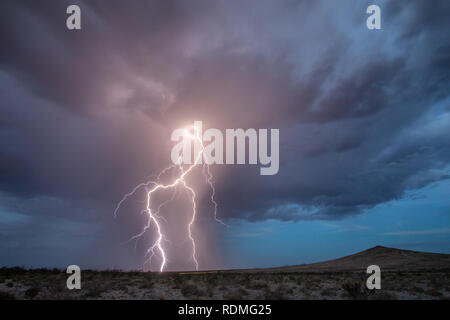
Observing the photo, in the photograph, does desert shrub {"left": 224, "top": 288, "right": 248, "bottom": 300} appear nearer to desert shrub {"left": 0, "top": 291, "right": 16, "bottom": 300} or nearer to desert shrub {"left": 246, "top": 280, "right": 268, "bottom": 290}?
Result: desert shrub {"left": 246, "top": 280, "right": 268, "bottom": 290}

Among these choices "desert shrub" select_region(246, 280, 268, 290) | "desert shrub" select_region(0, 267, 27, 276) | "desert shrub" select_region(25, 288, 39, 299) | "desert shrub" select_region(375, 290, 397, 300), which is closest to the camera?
"desert shrub" select_region(25, 288, 39, 299)

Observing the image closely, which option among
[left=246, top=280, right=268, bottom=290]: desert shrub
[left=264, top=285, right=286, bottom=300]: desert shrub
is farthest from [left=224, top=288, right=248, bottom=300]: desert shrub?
[left=246, top=280, right=268, bottom=290]: desert shrub

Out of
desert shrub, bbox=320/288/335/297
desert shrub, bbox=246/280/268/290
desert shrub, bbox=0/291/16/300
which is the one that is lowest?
desert shrub, bbox=320/288/335/297

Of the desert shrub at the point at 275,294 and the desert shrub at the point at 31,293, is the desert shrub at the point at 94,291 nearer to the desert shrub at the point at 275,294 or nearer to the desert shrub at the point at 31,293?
the desert shrub at the point at 31,293

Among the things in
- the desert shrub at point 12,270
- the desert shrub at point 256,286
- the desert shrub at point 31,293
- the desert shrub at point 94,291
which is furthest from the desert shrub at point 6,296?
the desert shrub at point 256,286

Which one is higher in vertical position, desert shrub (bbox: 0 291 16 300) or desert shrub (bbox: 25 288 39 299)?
desert shrub (bbox: 0 291 16 300)

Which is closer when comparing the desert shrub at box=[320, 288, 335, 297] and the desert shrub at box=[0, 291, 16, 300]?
the desert shrub at box=[0, 291, 16, 300]

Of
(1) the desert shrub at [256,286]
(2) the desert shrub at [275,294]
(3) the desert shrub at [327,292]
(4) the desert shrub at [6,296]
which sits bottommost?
(3) the desert shrub at [327,292]

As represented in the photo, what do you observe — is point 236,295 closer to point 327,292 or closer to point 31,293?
point 327,292

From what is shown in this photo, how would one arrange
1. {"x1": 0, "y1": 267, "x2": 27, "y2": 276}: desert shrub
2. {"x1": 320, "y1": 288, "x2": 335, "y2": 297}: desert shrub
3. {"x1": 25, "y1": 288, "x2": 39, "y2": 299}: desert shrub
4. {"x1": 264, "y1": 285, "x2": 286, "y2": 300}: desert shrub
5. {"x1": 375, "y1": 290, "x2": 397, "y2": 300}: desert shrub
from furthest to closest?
{"x1": 0, "y1": 267, "x2": 27, "y2": 276}: desert shrub, {"x1": 320, "y1": 288, "x2": 335, "y2": 297}: desert shrub, {"x1": 375, "y1": 290, "x2": 397, "y2": 300}: desert shrub, {"x1": 264, "y1": 285, "x2": 286, "y2": 300}: desert shrub, {"x1": 25, "y1": 288, "x2": 39, "y2": 299}: desert shrub

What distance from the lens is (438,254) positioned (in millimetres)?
50969
